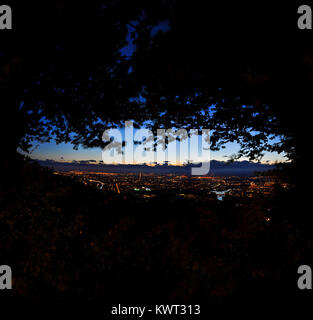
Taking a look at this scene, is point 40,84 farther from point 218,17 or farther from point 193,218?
point 193,218

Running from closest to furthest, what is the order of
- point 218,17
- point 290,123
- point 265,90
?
point 218,17
point 265,90
point 290,123

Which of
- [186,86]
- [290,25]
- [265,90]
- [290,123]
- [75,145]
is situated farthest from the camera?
[75,145]

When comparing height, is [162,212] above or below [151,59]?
below

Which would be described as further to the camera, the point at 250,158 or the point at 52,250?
the point at 250,158

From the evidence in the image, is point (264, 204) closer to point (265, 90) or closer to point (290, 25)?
point (265, 90)

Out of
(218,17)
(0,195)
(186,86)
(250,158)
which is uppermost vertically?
(218,17)

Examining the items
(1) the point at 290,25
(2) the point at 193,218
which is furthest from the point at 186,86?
(2) the point at 193,218

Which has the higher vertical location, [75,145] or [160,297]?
[75,145]
